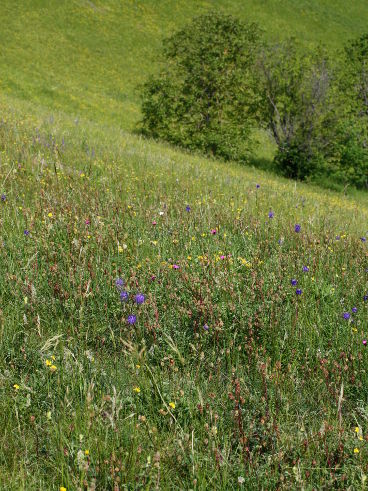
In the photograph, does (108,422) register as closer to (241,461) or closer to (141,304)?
(241,461)

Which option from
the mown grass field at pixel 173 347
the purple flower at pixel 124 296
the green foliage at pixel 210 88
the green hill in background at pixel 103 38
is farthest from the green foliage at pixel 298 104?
the purple flower at pixel 124 296

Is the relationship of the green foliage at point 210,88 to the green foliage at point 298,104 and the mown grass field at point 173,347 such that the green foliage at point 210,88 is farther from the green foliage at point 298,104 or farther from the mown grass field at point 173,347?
the mown grass field at point 173,347

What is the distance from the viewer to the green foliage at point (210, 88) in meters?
16.0

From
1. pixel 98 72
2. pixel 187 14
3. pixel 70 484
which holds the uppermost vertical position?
pixel 187 14

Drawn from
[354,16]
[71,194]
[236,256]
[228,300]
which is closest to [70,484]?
[228,300]

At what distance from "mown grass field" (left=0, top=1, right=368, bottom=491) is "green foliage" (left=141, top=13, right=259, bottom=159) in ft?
37.0

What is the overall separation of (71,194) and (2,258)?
1.53 meters

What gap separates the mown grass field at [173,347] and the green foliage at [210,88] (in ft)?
37.0

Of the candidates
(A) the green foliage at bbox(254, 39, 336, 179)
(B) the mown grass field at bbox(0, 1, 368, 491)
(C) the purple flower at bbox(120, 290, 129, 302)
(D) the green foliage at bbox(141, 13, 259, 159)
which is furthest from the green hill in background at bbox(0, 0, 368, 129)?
(C) the purple flower at bbox(120, 290, 129, 302)

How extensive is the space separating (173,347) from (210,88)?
51.5 feet

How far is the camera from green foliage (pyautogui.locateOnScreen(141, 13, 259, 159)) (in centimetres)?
1599

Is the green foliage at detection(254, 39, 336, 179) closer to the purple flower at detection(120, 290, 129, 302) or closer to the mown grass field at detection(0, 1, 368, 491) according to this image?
the mown grass field at detection(0, 1, 368, 491)

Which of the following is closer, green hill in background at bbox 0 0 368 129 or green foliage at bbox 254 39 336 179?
green foliage at bbox 254 39 336 179

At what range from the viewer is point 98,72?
94.6ft
